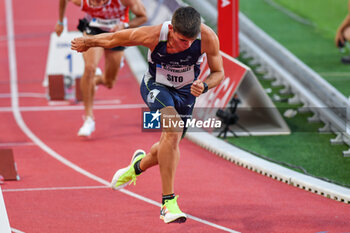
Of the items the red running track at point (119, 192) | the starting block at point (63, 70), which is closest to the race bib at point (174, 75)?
the red running track at point (119, 192)

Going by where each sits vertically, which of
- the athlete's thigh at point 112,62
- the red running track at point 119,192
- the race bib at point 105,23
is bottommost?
the red running track at point 119,192

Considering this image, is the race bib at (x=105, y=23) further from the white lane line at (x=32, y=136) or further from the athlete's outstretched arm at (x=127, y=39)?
the athlete's outstretched arm at (x=127, y=39)

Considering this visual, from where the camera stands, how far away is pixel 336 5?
20.5 meters

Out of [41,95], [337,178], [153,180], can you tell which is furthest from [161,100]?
[41,95]

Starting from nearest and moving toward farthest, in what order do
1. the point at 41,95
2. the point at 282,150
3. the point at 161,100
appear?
the point at 161,100, the point at 282,150, the point at 41,95

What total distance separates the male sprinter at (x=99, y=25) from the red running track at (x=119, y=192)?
2.14ft

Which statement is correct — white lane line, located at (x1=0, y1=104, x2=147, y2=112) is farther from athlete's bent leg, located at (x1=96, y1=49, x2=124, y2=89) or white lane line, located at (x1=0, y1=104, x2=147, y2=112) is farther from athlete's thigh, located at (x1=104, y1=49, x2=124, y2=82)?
athlete's thigh, located at (x1=104, y1=49, x2=124, y2=82)

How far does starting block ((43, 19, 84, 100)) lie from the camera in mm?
13180

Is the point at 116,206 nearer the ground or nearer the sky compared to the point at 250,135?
nearer the sky

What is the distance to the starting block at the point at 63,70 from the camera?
1318 centimetres

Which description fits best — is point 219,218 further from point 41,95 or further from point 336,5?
point 336,5

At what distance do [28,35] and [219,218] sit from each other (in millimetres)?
12971

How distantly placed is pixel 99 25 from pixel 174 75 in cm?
347

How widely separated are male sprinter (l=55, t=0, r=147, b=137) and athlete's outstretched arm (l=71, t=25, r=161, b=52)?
290 cm
